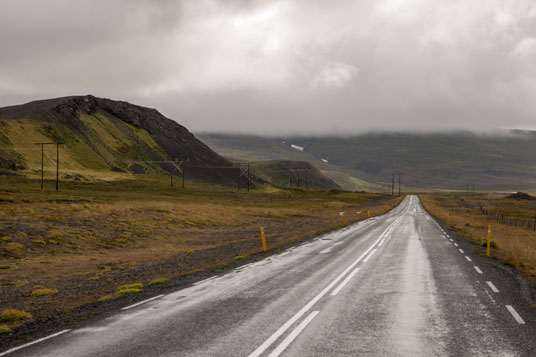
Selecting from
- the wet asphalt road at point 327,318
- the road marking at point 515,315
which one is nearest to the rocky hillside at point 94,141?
the wet asphalt road at point 327,318

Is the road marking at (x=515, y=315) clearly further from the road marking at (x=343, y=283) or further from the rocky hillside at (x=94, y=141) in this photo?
the rocky hillside at (x=94, y=141)

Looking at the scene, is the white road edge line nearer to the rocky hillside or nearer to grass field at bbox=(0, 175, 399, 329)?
grass field at bbox=(0, 175, 399, 329)

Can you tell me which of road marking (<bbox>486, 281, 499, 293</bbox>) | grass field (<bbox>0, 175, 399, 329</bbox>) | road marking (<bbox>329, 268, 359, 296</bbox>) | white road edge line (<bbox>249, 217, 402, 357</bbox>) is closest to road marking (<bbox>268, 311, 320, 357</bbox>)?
white road edge line (<bbox>249, 217, 402, 357</bbox>)

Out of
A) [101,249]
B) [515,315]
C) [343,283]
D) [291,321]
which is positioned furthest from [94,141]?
[515,315]

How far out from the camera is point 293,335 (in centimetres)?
847

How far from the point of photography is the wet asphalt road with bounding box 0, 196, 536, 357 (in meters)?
7.84

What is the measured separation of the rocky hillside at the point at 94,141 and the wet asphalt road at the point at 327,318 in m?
105

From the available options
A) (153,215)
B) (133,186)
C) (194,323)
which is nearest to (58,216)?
(153,215)

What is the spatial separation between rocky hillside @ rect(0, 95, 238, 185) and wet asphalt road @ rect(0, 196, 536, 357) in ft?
343

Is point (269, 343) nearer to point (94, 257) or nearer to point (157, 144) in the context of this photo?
point (94, 257)

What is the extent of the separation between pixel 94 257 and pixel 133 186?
9319 cm

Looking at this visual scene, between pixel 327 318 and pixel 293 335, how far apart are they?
154cm

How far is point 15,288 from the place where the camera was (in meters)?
15.4

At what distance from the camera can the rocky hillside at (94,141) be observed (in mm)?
116438
